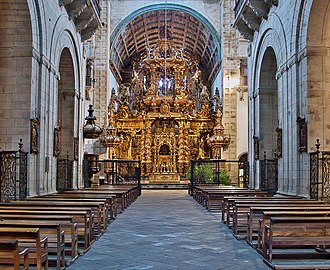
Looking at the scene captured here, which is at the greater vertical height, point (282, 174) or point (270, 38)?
point (270, 38)

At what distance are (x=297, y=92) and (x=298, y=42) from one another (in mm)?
1475

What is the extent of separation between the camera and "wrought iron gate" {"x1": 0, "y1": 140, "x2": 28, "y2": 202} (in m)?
13.1

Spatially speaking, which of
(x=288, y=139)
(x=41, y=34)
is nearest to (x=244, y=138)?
(x=288, y=139)

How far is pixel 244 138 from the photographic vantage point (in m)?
34.8

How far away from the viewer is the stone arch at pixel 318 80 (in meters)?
13.9

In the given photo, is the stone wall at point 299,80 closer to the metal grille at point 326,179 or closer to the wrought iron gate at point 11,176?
the metal grille at point 326,179

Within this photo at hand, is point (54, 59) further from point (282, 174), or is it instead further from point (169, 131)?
point (169, 131)

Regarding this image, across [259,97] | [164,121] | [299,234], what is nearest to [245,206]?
[299,234]

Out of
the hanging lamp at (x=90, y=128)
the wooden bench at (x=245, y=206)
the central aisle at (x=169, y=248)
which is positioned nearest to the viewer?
the central aisle at (x=169, y=248)

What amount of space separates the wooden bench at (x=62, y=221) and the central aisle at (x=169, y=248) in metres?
0.18

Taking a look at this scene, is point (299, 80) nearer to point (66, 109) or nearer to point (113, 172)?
point (66, 109)

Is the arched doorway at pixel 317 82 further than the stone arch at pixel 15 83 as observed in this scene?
No

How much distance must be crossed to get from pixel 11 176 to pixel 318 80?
8770mm

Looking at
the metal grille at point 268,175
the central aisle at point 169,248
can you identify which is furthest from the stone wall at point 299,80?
the central aisle at point 169,248
